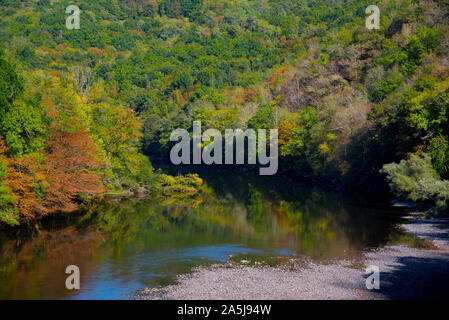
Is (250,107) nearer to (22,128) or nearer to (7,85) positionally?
(22,128)

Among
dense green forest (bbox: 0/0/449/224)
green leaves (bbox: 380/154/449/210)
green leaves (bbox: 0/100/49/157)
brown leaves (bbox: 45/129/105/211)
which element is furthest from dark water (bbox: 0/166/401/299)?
green leaves (bbox: 0/100/49/157)

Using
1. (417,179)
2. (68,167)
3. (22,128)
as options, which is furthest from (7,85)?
(417,179)

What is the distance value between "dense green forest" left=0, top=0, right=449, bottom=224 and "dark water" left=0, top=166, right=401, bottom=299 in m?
3.39

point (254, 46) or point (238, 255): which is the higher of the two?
point (254, 46)

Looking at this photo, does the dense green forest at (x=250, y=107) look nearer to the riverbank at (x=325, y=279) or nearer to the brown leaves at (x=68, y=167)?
the brown leaves at (x=68, y=167)

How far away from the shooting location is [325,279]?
23594 millimetres

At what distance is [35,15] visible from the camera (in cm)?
19350

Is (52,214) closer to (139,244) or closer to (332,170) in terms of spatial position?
(139,244)

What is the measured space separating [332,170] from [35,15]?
562 feet

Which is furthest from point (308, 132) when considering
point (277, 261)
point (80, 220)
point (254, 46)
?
Answer: point (254, 46)

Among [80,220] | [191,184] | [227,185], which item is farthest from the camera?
[227,185]

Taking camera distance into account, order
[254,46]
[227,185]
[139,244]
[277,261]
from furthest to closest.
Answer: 1. [254,46]
2. [227,185]
3. [139,244]
4. [277,261]

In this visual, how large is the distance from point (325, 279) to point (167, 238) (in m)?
14.2

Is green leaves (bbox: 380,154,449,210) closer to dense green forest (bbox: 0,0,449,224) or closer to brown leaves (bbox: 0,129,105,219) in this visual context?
dense green forest (bbox: 0,0,449,224)
